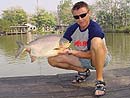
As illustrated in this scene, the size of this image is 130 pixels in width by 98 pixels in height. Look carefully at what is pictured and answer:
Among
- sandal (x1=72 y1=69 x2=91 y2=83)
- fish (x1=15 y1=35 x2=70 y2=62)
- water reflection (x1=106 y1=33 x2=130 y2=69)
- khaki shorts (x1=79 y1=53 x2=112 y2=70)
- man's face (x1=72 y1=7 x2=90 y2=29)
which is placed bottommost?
water reflection (x1=106 y1=33 x2=130 y2=69)

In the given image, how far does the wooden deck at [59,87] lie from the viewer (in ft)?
11.5

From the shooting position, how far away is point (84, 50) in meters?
3.66

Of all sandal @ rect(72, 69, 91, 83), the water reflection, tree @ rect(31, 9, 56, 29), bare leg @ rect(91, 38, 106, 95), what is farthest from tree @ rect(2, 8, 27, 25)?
bare leg @ rect(91, 38, 106, 95)

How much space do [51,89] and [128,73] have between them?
1376 mm

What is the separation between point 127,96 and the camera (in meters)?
3.39

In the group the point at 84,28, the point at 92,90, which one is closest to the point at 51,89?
the point at 92,90

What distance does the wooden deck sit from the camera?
11.5ft

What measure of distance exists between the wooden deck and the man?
0.16 m

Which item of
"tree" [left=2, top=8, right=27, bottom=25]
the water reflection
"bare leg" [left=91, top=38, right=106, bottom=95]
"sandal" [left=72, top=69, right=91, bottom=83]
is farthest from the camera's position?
"tree" [left=2, top=8, right=27, bottom=25]

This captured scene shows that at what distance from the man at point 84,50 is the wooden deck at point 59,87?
6.4 inches

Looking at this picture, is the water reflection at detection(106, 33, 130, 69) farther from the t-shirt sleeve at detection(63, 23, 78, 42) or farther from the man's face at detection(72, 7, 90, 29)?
the man's face at detection(72, 7, 90, 29)

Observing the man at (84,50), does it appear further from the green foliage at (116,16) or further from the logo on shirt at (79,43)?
the green foliage at (116,16)

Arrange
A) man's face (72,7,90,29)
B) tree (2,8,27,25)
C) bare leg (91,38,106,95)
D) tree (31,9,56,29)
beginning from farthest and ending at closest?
tree (2,8,27,25)
tree (31,9,56,29)
man's face (72,7,90,29)
bare leg (91,38,106,95)

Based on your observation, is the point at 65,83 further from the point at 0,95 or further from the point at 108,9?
the point at 108,9
